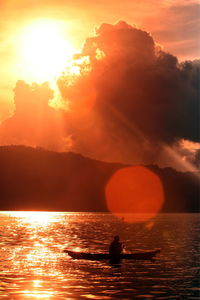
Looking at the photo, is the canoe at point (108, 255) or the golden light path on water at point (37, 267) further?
the canoe at point (108, 255)

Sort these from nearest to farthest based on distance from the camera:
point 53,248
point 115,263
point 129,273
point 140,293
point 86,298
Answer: point 86,298
point 140,293
point 129,273
point 115,263
point 53,248

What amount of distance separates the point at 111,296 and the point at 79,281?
8185 mm

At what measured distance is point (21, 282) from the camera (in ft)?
176

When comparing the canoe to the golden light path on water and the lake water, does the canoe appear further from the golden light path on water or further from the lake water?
the golden light path on water

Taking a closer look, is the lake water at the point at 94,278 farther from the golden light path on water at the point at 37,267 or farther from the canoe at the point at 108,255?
the canoe at the point at 108,255

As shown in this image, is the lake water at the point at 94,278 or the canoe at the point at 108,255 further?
the canoe at the point at 108,255

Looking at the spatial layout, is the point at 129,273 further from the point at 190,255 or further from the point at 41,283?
the point at 190,255

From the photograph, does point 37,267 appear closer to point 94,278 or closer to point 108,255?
point 94,278

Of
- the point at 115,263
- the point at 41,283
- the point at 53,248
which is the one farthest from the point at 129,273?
the point at 53,248

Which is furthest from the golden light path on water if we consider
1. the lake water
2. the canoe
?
the canoe

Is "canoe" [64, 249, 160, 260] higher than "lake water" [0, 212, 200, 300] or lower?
higher

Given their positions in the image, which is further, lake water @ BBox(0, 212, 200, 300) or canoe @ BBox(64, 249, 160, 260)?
canoe @ BBox(64, 249, 160, 260)

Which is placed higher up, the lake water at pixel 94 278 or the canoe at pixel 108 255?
the canoe at pixel 108 255

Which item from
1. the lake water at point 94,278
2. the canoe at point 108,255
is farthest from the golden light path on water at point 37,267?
the canoe at point 108,255
